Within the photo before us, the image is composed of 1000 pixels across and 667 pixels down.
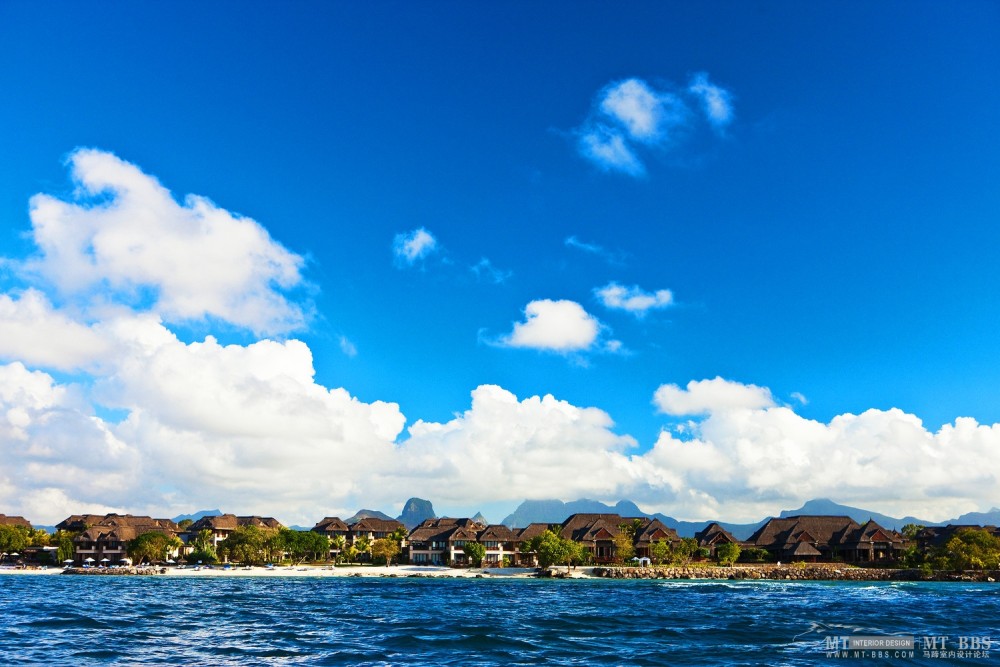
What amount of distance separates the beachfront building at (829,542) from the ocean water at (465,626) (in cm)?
7032

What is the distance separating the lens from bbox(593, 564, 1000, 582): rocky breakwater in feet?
407

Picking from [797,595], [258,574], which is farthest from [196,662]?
[258,574]

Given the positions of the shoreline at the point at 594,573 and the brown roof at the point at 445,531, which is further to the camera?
the brown roof at the point at 445,531

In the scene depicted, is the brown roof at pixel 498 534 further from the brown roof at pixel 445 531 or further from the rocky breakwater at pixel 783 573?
the rocky breakwater at pixel 783 573

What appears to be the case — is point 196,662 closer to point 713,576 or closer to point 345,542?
point 713,576

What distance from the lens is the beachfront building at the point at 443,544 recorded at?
161 m

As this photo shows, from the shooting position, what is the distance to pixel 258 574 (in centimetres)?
12469

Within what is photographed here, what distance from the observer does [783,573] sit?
5103 inches

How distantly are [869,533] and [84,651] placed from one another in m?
155

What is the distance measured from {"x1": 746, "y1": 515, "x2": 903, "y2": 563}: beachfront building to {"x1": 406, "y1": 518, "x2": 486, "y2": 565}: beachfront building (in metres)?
62.5

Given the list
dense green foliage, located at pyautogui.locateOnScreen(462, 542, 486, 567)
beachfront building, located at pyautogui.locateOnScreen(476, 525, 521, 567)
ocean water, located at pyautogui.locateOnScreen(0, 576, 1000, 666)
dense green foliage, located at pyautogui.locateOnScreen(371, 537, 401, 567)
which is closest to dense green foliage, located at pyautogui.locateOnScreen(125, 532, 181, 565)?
dense green foliage, located at pyautogui.locateOnScreen(371, 537, 401, 567)

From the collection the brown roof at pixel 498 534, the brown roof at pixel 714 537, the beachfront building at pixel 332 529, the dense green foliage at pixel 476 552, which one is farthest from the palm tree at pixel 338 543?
the brown roof at pixel 714 537

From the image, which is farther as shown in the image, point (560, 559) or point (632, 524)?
point (632, 524)

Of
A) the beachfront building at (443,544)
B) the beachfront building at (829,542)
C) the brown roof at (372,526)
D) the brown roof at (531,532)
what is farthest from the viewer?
the brown roof at (372,526)
